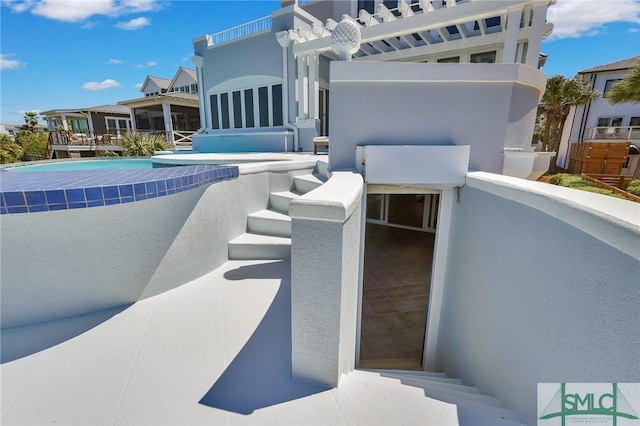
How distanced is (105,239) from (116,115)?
102ft

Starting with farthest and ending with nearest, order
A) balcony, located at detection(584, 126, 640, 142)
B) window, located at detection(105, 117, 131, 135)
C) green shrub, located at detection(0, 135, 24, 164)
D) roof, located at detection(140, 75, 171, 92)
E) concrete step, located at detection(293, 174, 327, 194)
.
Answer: roof, located at detection(140, 75, 171, 92), window, located at detection(105, 117, 131, 135), balcony, located at detection(584, 126, 640, 142), green shrub, located at detection(0, 135, 24, 164), concrete step, located at detection(293, 174, 327, 194)

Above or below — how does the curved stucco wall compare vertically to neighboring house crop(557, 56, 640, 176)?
below

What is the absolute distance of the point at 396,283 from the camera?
21.6ft

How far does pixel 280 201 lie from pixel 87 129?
33.9 m

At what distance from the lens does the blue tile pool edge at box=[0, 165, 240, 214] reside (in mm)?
2627

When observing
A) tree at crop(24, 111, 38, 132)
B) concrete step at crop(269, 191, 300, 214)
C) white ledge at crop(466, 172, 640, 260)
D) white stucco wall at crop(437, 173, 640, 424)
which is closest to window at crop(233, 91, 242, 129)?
concrete step at crop(269, 191, 300, 214)

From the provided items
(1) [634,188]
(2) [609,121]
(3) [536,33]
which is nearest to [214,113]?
(3) [536,33]

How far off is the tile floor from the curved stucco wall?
337cm

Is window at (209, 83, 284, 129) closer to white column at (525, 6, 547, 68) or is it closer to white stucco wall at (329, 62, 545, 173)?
white stucco wall at (329, 62, 545, 173)

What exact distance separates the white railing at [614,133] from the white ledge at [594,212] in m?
29.5

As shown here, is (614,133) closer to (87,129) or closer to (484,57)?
(484,57)

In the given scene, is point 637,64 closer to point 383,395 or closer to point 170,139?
point 383,395

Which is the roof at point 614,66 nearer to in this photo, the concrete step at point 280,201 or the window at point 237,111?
the window at point 237,111

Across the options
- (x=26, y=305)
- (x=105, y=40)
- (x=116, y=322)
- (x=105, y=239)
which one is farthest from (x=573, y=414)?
(x=105, y=40)
